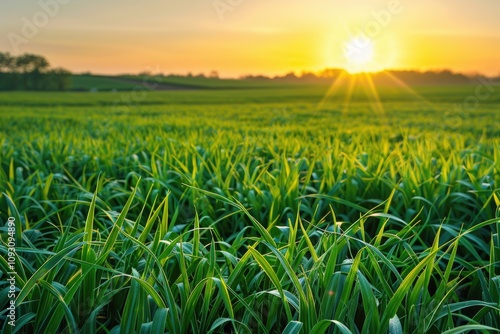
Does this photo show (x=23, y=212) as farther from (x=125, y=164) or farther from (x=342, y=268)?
(x=342, y=268)

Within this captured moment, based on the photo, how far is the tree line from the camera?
2576 inches

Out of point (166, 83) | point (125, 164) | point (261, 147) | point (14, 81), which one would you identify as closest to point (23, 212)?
point (125, 164)

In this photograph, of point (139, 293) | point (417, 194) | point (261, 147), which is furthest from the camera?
point (261, 147)

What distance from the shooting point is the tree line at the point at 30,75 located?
A: 65.4m

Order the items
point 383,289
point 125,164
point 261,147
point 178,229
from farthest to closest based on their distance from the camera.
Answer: point 261,147, point 125,164, point 178,229, point 383,289

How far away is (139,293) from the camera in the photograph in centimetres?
157

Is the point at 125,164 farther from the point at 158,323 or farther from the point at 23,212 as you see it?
the point at 158,323

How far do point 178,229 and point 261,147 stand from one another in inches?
102

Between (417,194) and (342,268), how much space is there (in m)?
1.49

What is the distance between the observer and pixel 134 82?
66.1 metres

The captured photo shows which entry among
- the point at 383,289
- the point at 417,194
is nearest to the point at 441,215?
the point at 417,194

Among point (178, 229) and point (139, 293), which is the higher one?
point (139, 293)

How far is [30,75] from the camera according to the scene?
67688mm

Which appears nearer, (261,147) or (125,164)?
(125,164)
